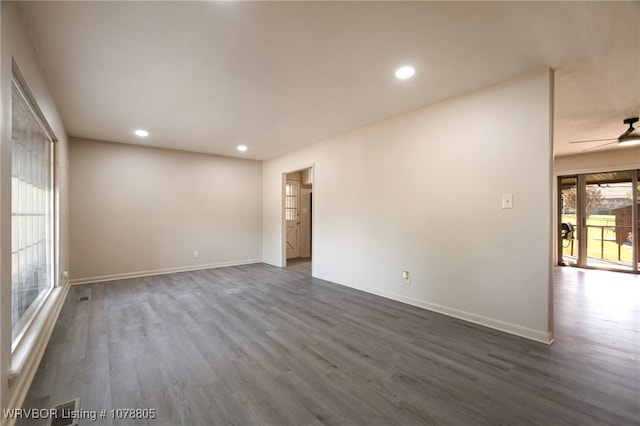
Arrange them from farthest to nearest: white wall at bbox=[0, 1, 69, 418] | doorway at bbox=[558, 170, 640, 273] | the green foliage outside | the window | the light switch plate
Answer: the green foliage outside
doorway at bbox=[558, 170, 640, 273]
the light switch plate
the window
white wall at bbox=[0, 1, 69, 418]

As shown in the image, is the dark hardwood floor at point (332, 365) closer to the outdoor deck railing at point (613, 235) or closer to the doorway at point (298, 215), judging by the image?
the outdoor deck railing at point (613, 235)

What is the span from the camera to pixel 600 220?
19.9 ft

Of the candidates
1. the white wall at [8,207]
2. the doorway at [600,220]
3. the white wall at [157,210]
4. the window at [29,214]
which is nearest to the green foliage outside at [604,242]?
the doorway at [600,220]

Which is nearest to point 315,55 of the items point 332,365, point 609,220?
point 332,365

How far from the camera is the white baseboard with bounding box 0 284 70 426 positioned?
5.47 feet

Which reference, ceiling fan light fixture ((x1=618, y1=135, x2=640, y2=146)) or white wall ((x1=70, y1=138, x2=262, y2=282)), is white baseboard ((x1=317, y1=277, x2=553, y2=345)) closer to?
ceiling fan light fixture ((x1=618, y1=135, x2=640, y2=146))

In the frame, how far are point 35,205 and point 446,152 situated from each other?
4.39m

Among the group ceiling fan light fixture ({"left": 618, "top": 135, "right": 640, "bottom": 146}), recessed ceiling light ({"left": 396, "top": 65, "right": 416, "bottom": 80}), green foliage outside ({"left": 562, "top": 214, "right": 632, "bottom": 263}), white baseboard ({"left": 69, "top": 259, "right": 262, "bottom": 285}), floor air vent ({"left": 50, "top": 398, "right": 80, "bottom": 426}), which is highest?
recessed ceiling light ({"left": 396, "top": 65, "right": 416, "bottom": 80})

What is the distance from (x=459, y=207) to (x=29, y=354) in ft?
13.1

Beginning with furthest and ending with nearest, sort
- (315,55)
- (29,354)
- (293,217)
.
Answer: (293,217) < (315,55) < (29,354)

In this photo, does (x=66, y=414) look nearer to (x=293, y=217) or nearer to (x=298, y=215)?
(x=293, y=217)

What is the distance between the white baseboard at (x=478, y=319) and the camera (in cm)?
253

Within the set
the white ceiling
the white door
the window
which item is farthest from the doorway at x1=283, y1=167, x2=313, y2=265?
the window

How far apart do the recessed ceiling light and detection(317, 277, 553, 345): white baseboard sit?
2553 mm
